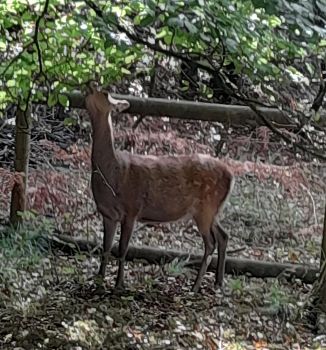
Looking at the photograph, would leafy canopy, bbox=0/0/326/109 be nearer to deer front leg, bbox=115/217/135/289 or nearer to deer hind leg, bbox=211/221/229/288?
deer front leg, bbox=115/217/135/289

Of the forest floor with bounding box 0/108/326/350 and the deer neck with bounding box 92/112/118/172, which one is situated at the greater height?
the deer neck with bounding box 92/112/118/172

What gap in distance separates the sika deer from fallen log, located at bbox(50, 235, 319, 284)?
0.27 m

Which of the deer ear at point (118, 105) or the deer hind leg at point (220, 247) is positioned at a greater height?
the deer ear at point (118, 105)

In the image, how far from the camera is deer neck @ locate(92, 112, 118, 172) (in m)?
5.25

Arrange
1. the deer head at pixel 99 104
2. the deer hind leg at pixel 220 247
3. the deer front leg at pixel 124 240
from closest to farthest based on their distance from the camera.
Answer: the deer head at pixel 99 104
the deer front leg at pixel 124 240
the deer hind leg at pixel 220 247

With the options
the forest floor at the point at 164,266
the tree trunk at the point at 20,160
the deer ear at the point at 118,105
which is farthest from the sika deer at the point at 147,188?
the tree trunk at the point at 20,160

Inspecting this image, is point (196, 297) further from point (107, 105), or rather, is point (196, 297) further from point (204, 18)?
point (204, 18)

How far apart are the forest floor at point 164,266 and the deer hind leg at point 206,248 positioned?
9cm

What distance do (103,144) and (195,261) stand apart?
117cm

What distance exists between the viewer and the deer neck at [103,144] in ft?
17.2

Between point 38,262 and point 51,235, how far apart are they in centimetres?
46

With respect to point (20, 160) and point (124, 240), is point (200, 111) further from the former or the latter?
point (20, 160)

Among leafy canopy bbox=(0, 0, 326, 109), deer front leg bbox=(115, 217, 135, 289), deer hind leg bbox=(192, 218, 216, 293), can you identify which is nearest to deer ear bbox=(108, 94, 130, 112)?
leafy canopy bbox=(0, 0, 326, 109)

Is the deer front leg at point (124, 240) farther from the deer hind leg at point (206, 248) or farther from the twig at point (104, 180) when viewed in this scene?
the deer hind leg at point (206, 248)
